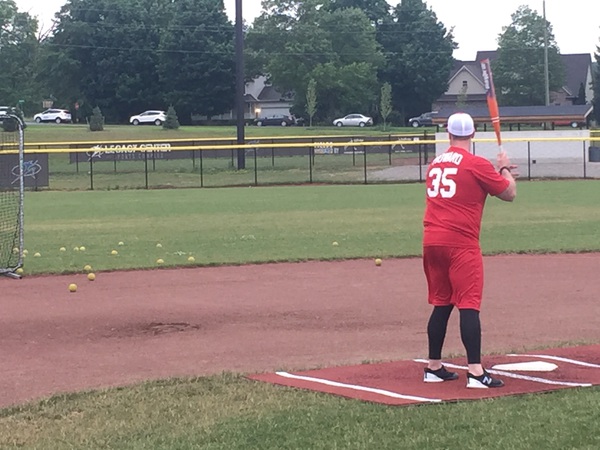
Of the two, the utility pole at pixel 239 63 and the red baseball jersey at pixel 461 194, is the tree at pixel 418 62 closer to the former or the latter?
the utility pole at pixel 239 63

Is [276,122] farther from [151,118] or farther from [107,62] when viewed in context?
[107,62]

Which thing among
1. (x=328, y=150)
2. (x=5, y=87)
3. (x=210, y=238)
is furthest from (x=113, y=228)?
(x=5, y=87)

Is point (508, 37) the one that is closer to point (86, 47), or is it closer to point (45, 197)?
point (86, 47)

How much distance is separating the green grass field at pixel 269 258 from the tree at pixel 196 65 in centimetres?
5595

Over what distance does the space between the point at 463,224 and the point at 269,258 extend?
8.48 meters

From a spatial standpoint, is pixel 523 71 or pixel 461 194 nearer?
pixel 461 194

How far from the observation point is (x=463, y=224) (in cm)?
672

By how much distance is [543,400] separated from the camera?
624cm

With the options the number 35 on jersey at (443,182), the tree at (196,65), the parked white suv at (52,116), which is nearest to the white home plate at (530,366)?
the number 35 on jersey at (443,182)

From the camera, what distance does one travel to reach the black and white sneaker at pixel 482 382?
6633mm

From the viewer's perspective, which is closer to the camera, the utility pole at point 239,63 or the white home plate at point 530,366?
the white home plate at point 530,366

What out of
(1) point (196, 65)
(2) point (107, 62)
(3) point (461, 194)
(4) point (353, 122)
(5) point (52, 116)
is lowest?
(3) point (461, 194)

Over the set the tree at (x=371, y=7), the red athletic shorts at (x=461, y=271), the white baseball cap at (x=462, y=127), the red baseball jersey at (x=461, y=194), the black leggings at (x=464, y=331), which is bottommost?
the black leggings at (x=464, y=331)

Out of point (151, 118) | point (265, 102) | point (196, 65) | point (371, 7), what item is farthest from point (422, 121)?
point (371, 7)
